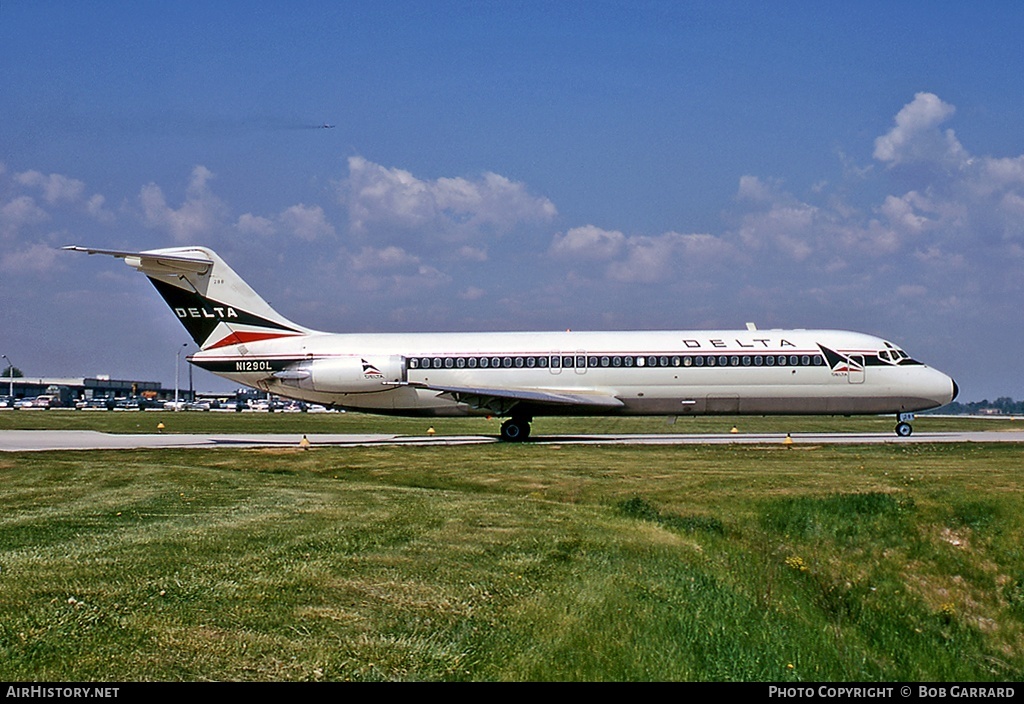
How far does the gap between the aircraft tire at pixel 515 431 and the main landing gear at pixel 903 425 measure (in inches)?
553

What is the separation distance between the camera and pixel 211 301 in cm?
3812

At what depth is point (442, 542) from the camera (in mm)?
12375

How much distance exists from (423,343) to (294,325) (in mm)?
5282

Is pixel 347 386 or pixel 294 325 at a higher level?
pixel 294 325

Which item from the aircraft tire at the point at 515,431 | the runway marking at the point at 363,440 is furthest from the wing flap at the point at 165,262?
the aircraft tire at the point at 515,431

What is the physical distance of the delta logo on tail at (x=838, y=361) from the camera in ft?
119

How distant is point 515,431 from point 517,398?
6.78 feet

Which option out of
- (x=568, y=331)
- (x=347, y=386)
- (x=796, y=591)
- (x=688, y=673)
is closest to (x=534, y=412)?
(x=568, y=331)

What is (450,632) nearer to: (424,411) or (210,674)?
(210,674)

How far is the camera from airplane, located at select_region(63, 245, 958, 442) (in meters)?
36.2

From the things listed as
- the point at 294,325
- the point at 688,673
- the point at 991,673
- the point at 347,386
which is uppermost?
the point at 294,325

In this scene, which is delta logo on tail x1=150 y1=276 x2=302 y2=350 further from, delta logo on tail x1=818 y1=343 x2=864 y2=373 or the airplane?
delta logo on tail x1=818 y1=343 x2=864 y2=373

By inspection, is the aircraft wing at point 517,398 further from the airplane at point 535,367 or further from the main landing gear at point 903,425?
the main landing gear at point 903,425

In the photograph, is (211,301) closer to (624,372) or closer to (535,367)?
(535,367)
